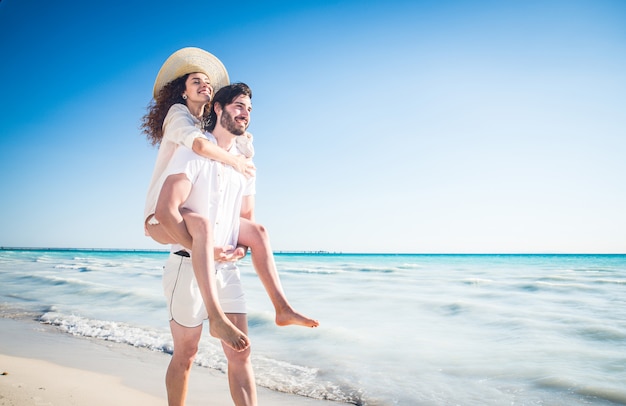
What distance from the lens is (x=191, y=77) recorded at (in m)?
2.35

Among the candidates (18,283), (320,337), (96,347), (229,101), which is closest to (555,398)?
(320,337)

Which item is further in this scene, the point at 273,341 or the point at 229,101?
the point at 273,341

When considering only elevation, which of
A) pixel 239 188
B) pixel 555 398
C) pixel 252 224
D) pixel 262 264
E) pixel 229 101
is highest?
pixel 229 101

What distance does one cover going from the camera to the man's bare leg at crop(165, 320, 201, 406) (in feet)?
7.03

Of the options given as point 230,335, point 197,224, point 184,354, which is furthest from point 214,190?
point 184,354

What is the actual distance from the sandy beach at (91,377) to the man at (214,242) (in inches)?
62.5

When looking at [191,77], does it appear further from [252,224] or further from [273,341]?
[273,341]

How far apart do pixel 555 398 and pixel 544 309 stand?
5.53 meters

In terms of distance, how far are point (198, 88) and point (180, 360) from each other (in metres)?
1.49

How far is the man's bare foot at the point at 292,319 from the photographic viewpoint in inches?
82.0

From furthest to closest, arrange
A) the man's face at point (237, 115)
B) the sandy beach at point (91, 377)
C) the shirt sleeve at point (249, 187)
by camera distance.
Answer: the sandy beach at point (91, 377)
the shirt sleeve at point (249, 187)
the man's face at point (237, 115)

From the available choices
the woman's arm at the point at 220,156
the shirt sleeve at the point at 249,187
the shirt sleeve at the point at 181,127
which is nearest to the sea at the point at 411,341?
the shirt sleeve at the point at 249,187

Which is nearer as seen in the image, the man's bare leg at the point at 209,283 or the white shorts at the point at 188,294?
the man's bare leg at the point at 209,283

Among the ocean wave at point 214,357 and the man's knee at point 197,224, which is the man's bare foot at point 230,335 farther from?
the ocean wave at point 214,357
